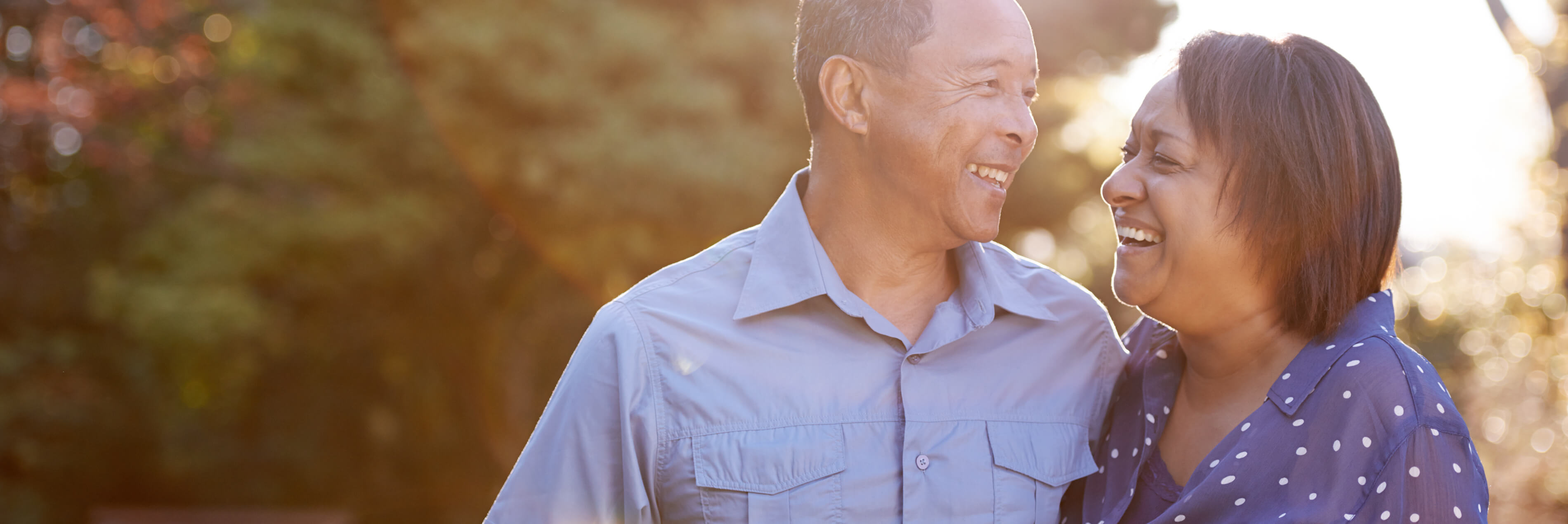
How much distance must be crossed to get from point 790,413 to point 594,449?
378 mm

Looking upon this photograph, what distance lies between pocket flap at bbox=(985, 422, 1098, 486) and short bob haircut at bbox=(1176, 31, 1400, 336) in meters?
0.50

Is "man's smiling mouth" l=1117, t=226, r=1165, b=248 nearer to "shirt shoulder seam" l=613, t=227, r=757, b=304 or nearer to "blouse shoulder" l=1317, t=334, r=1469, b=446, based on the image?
"blouse shoulder" l=1317, t=334, r=1469, b=446

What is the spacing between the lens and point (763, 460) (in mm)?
2127

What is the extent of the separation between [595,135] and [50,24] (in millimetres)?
4186

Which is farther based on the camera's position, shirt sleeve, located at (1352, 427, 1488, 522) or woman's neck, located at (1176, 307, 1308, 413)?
woman's neck, located at (1176, 307, 1308, 413)

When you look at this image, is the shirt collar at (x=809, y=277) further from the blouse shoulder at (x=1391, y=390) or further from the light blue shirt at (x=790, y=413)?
the blouse shoulder at (x=1391, y=390)

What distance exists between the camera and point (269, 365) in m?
9.70

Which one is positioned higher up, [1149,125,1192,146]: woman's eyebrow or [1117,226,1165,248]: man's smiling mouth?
[1149,125,1192,146]: woman's eyebrow

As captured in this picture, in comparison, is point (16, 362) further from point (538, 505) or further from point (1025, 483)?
point (1025, 483)

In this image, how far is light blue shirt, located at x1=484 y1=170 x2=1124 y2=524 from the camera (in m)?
2.11

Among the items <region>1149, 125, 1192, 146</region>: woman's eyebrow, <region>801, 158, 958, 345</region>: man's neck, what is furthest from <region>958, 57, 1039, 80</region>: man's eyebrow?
<region>1149, 125, 1192, 146</region>: woman's eyebrow

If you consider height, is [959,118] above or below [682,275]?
above

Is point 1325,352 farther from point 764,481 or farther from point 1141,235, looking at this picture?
point 764,481

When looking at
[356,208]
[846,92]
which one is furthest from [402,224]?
[846,92]
